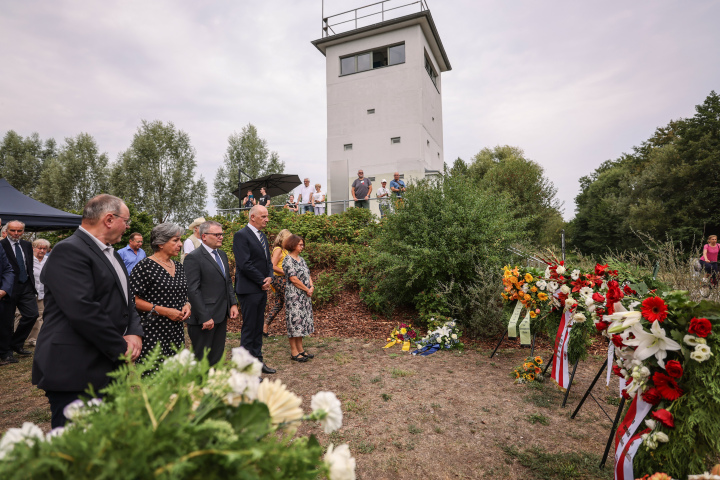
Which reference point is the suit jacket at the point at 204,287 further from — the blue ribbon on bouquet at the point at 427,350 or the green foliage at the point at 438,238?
the green foliage at the point at 438,238

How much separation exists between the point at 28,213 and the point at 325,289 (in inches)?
270

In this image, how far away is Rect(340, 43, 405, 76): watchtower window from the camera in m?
20.1

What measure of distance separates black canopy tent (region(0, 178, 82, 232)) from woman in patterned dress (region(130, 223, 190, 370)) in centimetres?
706

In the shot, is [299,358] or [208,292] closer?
[208,292]

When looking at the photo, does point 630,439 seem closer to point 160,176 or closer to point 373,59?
point 373,59

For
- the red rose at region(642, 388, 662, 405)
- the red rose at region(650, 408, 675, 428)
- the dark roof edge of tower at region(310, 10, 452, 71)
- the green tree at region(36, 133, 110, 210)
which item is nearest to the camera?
the red rose at region(650, 408, 675, 428)

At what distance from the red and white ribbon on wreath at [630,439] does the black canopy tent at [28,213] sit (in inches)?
426

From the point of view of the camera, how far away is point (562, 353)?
163 inches

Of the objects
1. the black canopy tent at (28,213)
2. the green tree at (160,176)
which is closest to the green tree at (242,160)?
the green tree at (160,176)

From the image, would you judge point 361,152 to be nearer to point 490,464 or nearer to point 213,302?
point 213,302

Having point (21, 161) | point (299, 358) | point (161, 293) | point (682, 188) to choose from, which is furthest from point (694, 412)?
point (21, 161)

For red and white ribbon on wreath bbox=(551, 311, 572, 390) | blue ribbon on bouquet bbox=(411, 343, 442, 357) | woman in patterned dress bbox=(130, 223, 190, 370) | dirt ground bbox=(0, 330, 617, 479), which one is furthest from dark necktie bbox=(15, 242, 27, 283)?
red and white ribbon on wreath bbox=(551, 311, 572, 390)

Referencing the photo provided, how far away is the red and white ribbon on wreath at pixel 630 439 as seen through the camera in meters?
2.22

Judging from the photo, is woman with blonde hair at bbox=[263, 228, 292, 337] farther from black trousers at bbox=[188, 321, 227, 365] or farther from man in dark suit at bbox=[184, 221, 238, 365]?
black trousers at bbox=[188, 321, 227, 365]
